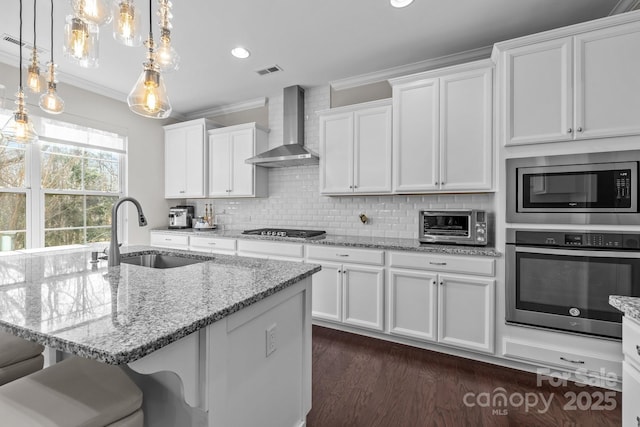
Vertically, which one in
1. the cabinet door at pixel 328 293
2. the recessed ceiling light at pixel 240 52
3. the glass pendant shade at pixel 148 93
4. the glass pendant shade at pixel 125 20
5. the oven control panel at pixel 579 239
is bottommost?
the cabinet door at pixel 328 293

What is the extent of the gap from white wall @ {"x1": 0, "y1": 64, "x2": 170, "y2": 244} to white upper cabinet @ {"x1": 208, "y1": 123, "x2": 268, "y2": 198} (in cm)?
93

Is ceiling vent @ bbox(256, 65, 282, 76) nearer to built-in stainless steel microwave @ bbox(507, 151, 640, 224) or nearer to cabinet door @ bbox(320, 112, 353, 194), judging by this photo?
cabinet door @ bbox(320, 112, 353, 194)

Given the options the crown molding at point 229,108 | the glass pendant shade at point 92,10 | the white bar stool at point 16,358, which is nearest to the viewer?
the glass pendant shade at point 92,10

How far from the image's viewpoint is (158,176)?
4.51 m

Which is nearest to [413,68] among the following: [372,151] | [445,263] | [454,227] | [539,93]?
[372,151]

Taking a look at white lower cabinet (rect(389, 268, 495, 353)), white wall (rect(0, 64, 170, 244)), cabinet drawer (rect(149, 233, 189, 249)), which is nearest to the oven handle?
white lower cabinet (rect(389, 268, 495, 353))

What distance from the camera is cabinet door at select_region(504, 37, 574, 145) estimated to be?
2.12m

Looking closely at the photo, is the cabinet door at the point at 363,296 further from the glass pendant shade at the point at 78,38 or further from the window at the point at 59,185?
the window at the point at 59,185

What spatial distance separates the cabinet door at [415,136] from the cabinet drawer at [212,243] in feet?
6.78

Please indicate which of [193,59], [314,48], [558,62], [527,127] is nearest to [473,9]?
[558,62]

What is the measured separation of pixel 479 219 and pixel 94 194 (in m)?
4.44

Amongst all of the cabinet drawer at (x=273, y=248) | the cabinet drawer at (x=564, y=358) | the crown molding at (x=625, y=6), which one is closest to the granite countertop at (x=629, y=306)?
the cabinet drawer at (x=564, y=358)

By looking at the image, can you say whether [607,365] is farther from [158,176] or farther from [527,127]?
[158,176]

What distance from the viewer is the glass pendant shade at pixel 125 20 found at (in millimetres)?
1331
